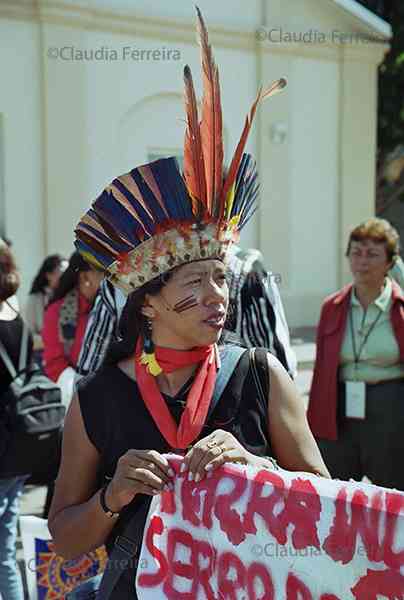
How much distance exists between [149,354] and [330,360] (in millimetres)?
2317

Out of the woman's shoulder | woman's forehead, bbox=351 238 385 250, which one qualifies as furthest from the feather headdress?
woman's forehead, bbox=351 238 385 250

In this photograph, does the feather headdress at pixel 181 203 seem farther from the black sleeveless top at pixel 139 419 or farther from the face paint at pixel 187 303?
the black sleeveless top at pixel 139 419

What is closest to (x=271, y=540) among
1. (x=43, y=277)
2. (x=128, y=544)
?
(x=128, y=544)

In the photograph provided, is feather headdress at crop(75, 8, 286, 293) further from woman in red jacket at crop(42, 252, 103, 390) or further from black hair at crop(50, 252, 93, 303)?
woman in red jacket at crop(42, 252, 103, 390)

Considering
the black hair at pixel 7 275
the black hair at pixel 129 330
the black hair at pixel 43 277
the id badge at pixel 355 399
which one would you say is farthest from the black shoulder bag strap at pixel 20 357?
the black hair at pixel 43 277

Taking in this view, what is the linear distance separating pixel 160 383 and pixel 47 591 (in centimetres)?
148

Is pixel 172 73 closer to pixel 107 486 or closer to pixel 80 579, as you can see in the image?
pixel 80 579

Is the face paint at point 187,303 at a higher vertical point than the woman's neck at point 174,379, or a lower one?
higher

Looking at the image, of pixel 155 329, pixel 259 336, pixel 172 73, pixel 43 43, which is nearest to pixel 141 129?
pixel 172 73

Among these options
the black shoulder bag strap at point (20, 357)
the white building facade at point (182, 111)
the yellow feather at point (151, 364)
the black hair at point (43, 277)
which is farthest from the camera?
the white building facade at point (182, 111)

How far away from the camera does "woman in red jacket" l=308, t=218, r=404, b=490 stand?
3.93 metres

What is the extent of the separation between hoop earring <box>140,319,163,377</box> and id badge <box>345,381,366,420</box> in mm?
2273

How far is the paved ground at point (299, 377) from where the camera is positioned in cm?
512

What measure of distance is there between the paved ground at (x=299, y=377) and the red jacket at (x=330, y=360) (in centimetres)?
188
